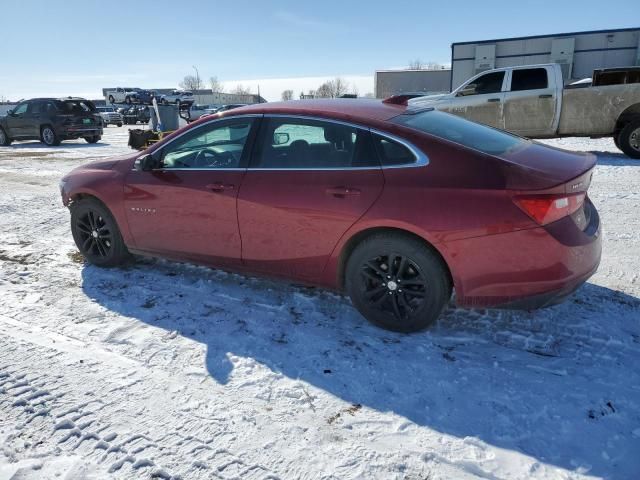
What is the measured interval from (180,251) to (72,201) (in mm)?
1465

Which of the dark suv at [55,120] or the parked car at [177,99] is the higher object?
the parked car at [177,99]

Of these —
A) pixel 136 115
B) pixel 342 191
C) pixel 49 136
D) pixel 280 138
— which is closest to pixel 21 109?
pixel 49 136

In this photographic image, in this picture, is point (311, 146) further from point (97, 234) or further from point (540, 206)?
point (97, 234)

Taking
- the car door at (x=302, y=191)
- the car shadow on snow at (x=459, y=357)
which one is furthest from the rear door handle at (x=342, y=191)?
the car shadow on snow at (x=459, y=357)

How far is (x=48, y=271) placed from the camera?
14.4ft

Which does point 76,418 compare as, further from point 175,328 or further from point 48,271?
point 48,271

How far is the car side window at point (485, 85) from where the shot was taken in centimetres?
1055

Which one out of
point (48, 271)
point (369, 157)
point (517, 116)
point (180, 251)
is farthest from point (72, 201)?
point (517, 116)

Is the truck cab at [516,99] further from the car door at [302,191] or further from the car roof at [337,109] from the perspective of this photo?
the car door at [302,191]

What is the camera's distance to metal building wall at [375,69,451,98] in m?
47.9

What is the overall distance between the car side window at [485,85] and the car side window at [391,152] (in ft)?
28.7

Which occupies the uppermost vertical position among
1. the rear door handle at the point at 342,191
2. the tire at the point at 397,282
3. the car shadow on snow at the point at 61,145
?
the car shadow on snow at the point at 61,145

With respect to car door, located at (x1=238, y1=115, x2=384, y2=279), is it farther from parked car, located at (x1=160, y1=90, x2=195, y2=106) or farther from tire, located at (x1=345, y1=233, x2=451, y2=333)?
parked car, located at (x1=160, y1=90, x2=195, y2=106)

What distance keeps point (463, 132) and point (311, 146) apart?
1101 millimetres
